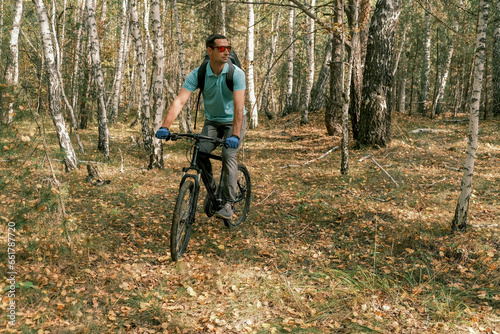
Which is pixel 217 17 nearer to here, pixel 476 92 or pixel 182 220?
pixel 476 92

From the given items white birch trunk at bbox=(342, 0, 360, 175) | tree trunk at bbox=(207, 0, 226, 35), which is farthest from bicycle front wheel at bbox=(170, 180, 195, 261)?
tree trunk at bbox=(207, 0, 226, 35)

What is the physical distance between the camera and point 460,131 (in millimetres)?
12578

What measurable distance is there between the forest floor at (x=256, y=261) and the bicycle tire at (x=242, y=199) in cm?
18

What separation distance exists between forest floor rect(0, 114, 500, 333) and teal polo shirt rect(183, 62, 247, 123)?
1.87 m

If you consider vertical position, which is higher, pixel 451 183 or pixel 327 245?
pixel 451 183

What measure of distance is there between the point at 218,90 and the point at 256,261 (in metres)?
2.36

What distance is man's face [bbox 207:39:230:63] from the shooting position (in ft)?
13.9

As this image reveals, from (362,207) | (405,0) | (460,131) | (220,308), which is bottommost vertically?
(220,308)

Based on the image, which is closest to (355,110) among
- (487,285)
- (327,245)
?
(327,245)

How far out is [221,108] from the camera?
4676mm

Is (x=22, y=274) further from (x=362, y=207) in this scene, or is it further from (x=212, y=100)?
(x=362, y=207)

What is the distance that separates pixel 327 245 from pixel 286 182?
10.3 feet

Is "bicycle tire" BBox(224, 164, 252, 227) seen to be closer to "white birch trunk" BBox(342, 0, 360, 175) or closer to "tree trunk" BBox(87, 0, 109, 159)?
"white birch trunk" BBox(342, 0, 360, 175)

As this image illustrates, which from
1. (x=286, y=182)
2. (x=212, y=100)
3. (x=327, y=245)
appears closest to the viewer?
(x=212, y=100)
